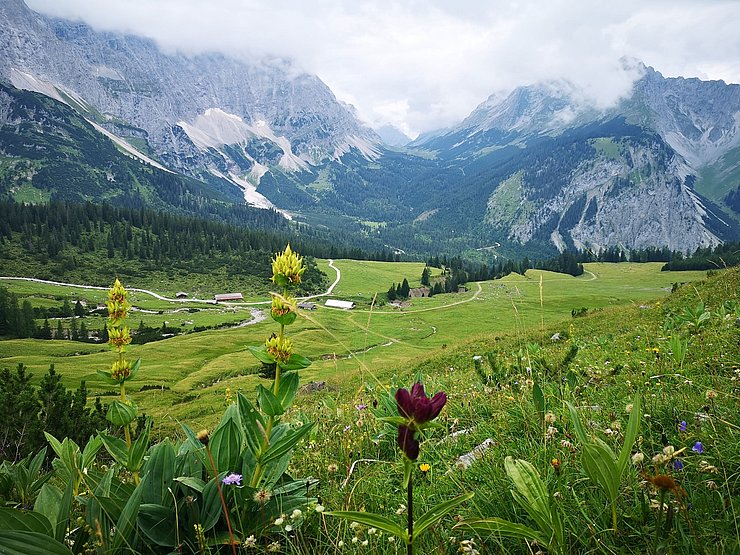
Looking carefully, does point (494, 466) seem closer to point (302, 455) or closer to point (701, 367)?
point (302, 455)

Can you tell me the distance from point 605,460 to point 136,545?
2.66 metres

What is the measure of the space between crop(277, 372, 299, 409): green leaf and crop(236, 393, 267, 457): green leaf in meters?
0.18

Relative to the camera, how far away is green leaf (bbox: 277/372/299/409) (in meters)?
2.53

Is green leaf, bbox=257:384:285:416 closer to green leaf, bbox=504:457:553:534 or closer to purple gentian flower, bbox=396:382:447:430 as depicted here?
purple gentian flower, bbox=396:382:447:430

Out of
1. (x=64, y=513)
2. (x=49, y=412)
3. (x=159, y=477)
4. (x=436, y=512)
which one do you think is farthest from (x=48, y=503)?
(x=49, y=412)

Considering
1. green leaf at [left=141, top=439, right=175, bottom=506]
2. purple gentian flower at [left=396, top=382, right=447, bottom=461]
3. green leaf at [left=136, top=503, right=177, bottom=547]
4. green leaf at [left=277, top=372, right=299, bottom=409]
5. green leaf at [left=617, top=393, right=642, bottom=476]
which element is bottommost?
green leaf at [left=136, top=503, right=177, bottom=547]

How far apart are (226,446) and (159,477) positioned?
1.46 ft

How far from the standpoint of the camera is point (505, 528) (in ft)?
6.71

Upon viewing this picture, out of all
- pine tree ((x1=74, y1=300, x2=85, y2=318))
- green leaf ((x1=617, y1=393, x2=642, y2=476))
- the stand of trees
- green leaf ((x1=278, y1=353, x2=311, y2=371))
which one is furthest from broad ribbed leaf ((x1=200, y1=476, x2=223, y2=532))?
pine tree ((x1=74, y1=300, x2=85, y2=318))

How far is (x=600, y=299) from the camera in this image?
97.8m

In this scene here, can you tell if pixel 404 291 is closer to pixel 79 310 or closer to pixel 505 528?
pixel 79 310

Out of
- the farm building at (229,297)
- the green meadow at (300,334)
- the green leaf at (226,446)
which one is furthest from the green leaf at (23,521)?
the farm building at (229,297)

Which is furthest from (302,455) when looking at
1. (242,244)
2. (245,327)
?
(242,244)

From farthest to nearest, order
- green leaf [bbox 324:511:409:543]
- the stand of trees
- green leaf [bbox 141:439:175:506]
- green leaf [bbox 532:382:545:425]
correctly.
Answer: the stand of trees → green leaf [bbox 532:382:545:425] → green leaf [bbox 141:439:175:506] → green leaf [bbox 324:511:409:543]
